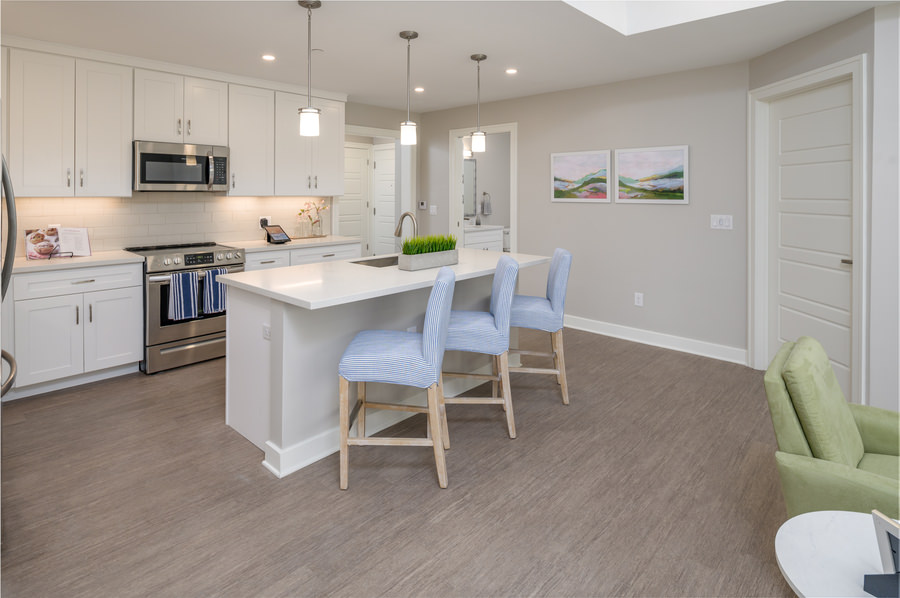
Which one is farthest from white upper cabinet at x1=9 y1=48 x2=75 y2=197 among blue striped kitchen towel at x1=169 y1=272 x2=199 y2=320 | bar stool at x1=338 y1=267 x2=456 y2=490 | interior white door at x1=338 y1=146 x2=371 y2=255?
interior white door at x1=338 y1=146 x2=371 y2=255

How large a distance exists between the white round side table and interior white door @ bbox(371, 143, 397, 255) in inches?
289

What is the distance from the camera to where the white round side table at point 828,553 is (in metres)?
1.32

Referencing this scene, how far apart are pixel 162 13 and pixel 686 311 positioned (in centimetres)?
462

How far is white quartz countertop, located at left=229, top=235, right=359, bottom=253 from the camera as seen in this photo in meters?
5.09

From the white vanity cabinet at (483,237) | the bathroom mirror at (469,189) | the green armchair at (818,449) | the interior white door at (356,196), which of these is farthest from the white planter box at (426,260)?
the bathroom mirror at (469,189)

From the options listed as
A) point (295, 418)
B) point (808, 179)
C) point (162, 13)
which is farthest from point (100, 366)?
point (808, 179)

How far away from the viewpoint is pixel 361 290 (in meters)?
2.72

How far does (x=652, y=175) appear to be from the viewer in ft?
16.8

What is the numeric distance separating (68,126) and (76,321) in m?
1.42

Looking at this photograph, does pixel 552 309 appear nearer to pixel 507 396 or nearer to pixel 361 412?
pixel 507 396

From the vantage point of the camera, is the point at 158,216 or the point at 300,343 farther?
the point at 158,216

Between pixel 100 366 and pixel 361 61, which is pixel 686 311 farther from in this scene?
pixel 100 366

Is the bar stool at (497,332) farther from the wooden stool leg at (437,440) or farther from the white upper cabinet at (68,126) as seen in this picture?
the white upper cabinet at (68,126)

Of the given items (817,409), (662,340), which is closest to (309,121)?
(817,409)
